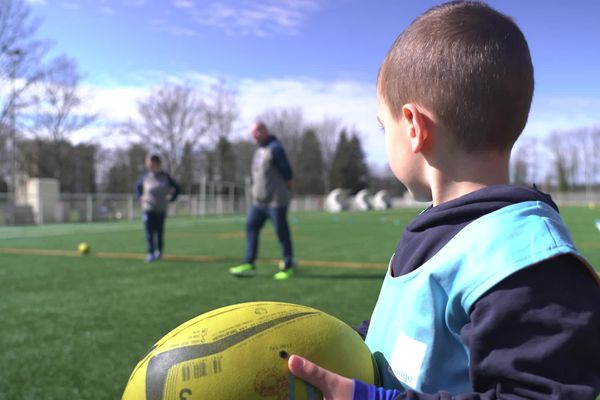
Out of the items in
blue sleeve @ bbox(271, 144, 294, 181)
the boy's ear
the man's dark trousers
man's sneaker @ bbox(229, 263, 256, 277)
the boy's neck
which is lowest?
man's sneaker @ bbox(229, 263, 256, 277)

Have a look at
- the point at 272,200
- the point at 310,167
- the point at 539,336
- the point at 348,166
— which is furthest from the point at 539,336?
the point at 348,166

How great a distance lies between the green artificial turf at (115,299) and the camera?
342 centimetres

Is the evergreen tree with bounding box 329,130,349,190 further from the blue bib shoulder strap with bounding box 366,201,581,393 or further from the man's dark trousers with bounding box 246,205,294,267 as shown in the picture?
the blue bib shoulder strap with bounding box 366,201,581,393

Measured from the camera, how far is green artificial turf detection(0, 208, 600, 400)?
342 cm

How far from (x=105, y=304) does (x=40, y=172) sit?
161 ft

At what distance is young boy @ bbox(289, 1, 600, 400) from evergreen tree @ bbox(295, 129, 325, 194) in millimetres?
74884

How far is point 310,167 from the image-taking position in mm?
79312

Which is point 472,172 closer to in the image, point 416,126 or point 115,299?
point 416,126


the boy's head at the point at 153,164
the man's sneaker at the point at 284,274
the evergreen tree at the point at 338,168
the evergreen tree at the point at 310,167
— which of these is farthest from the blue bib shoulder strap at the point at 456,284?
the evergreen tree at the point at 338,168

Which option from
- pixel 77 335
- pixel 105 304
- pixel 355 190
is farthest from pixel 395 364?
pixel 355 190

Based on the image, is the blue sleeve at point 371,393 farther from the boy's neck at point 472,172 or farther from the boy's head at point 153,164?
the boy's head at point 153,164

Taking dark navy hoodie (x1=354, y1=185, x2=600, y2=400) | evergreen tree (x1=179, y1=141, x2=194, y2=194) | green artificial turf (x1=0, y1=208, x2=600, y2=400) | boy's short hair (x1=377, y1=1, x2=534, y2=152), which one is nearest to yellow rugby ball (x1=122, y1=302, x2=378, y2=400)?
dark navy hoodie (x1=354, y1=185, x2=600, y2=400)

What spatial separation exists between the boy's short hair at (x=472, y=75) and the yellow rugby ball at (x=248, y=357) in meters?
0.60

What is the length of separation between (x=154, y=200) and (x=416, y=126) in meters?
8.96
